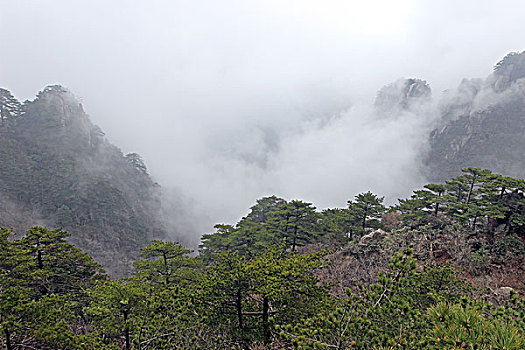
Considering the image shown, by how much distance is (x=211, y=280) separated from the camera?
696 centimetres

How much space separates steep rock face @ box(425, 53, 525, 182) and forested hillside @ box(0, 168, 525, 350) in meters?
60.9

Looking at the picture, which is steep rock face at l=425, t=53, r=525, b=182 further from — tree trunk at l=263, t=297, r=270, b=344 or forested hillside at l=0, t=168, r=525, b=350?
tree trunk at l=263, t=297, r=270, b=344

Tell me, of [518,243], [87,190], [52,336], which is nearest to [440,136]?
[518,243]

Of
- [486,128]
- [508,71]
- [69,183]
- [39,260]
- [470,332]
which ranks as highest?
[508,71]

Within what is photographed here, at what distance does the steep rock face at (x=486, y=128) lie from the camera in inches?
2522

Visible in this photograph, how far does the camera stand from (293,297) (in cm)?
675

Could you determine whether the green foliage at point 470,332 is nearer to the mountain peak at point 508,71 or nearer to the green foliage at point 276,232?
the green foliage at point 276,232

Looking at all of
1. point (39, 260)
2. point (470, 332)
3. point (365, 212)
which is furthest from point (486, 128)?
point (39, 260)

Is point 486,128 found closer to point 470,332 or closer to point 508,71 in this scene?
point 508,71

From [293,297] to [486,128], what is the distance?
82.4 meters

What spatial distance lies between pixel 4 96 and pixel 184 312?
6046 cm

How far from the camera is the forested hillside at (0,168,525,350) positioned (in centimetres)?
402

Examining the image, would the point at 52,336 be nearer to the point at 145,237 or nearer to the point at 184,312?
the point at 184,312

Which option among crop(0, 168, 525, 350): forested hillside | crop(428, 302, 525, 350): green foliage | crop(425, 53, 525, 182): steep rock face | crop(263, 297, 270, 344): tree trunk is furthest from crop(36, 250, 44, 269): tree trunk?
crop(425, 53, 525, 182): steep rock face
